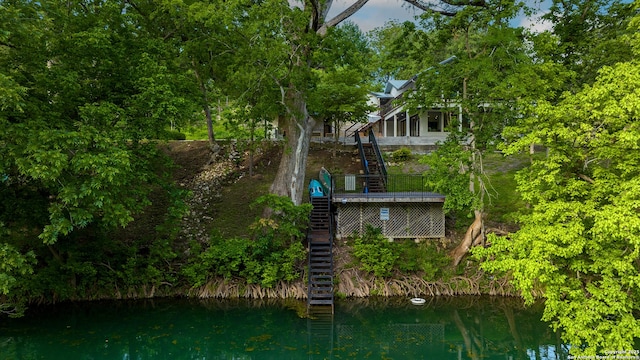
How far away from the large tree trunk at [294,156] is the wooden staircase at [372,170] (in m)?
2.77

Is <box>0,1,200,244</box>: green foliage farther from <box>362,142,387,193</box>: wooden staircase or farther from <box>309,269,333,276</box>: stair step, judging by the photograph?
<box>362,142,387,193</box>: wooden staircase

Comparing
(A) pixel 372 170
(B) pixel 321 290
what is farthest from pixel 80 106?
(A) pixel 372 170

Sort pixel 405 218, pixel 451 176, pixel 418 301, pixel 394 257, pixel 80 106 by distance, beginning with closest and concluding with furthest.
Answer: pixel 80 106 < pixel 451 176 < pixel 418 301 < pixel 394 257 < pixel 405 218

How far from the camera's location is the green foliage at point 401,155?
2228 centimetres

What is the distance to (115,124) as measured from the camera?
1023 cm

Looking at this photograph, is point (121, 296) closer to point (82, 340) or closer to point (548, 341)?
point (82, 340)

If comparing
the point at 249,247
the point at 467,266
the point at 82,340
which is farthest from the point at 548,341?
the point at 82,340

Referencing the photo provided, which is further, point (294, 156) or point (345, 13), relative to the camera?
point (294, 156)

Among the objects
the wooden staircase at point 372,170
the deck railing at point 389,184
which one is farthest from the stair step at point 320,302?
the deck railing at point 389,184

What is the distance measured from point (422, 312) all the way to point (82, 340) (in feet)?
33.2

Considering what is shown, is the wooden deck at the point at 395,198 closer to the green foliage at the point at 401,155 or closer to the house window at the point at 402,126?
the green foliage at the point at 401,155

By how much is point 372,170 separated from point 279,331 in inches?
422

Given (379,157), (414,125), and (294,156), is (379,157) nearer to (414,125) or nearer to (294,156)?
(294,156)

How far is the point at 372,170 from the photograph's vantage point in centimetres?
2009
